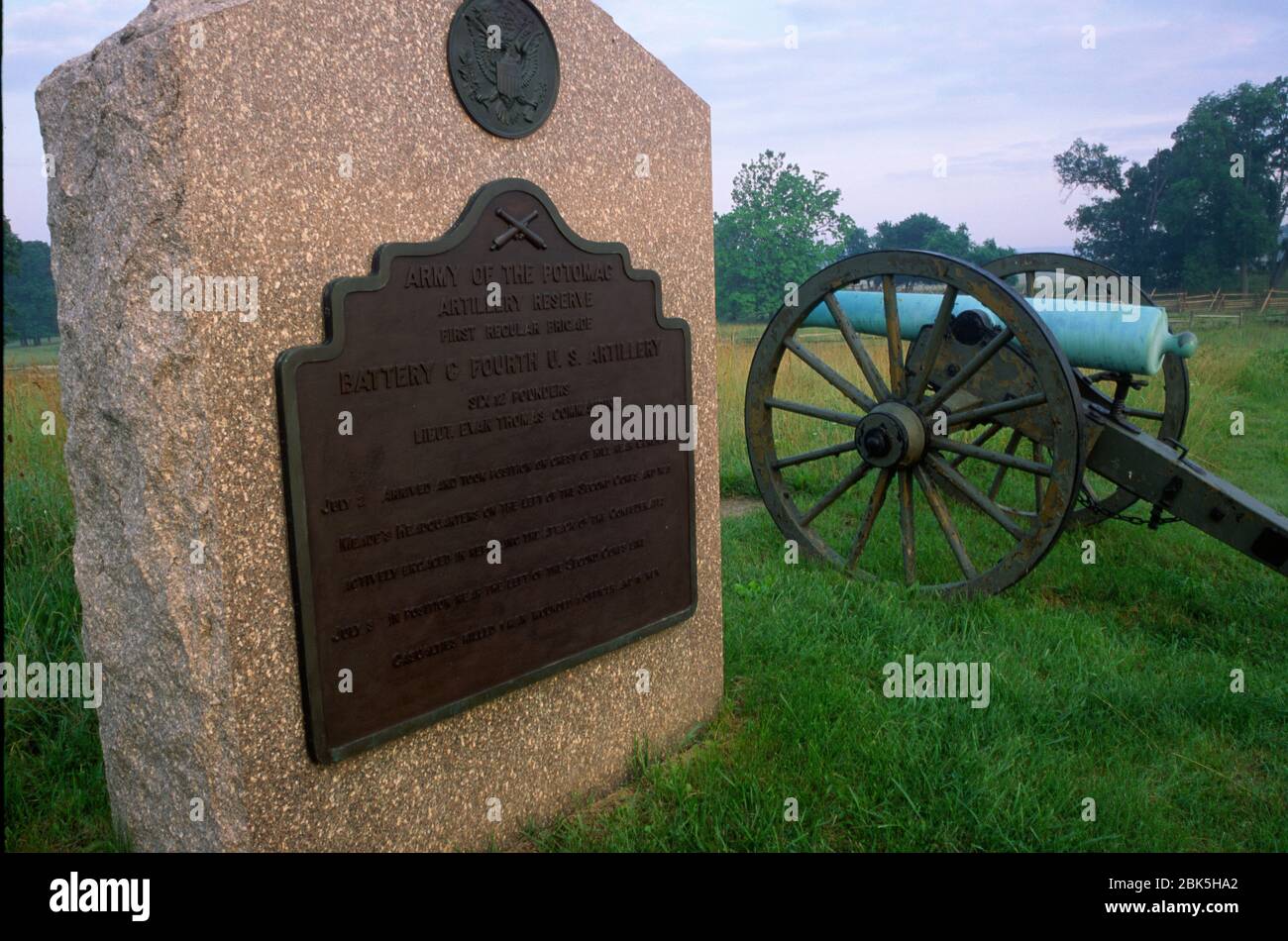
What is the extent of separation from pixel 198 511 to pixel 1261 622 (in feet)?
16.6

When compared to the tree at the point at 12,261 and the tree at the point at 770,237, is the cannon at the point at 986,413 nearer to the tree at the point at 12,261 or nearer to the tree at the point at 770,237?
the tree at the point at 12,261

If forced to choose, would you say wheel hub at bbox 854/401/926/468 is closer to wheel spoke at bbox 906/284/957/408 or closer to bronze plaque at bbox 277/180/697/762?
wheel spoke at bbox 906/284/957/408

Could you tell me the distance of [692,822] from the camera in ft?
9.70

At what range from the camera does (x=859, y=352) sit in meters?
5.11

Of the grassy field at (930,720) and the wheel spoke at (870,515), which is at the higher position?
the wheel spoke at (870,515)

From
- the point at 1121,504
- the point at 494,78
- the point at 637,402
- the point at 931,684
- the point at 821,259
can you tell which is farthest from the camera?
Result: the point at 821,259

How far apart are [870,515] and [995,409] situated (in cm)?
87

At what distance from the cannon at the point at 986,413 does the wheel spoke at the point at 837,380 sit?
1 centimetres

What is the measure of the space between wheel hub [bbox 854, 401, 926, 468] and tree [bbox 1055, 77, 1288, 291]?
28.3 m

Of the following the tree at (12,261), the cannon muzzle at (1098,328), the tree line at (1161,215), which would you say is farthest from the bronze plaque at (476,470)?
the tree line at (1161,215)

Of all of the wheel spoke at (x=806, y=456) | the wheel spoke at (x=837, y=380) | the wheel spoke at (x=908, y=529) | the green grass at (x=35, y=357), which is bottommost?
the wheel spoke at (x=908, y=529)

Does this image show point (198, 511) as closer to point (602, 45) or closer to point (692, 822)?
point (692, 822)

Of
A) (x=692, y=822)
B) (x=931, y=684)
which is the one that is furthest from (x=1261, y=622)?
(x=692, y=822)

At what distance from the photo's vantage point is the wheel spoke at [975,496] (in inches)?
181
